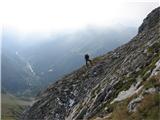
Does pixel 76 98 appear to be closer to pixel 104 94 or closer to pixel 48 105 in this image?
pixel 48 105

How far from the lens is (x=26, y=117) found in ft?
341

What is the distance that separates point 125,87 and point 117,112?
1155cm

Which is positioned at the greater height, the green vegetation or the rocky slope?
the rocky slope

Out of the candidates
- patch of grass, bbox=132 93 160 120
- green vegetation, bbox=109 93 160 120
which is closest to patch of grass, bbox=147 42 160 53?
green vegetation, bbox=109 93 160 120

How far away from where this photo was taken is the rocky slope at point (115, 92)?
110 feet

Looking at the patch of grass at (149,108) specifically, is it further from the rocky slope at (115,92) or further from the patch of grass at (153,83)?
the patch of grass at (153,83)

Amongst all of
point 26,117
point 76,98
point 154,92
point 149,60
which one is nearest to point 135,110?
point 154,92

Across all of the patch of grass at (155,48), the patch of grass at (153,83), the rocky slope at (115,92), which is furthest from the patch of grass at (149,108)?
the patch of grass at (155,48)

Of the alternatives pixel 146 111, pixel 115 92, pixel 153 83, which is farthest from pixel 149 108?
pixel 115 92

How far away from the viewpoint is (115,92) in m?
49.3

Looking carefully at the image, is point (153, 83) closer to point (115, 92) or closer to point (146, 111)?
point (146, 111)

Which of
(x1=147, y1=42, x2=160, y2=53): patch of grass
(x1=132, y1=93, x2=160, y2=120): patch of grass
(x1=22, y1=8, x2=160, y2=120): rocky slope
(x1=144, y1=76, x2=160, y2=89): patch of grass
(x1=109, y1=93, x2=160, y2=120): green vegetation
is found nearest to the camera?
(x1=132, y1=93, x2=160, y2=120): patch of grass

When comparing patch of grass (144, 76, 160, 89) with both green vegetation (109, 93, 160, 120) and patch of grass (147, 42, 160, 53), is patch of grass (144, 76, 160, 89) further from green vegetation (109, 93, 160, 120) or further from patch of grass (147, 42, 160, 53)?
patch of grass (147, 42, 160, 53)

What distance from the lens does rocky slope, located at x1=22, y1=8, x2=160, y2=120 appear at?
3341 centimetres
